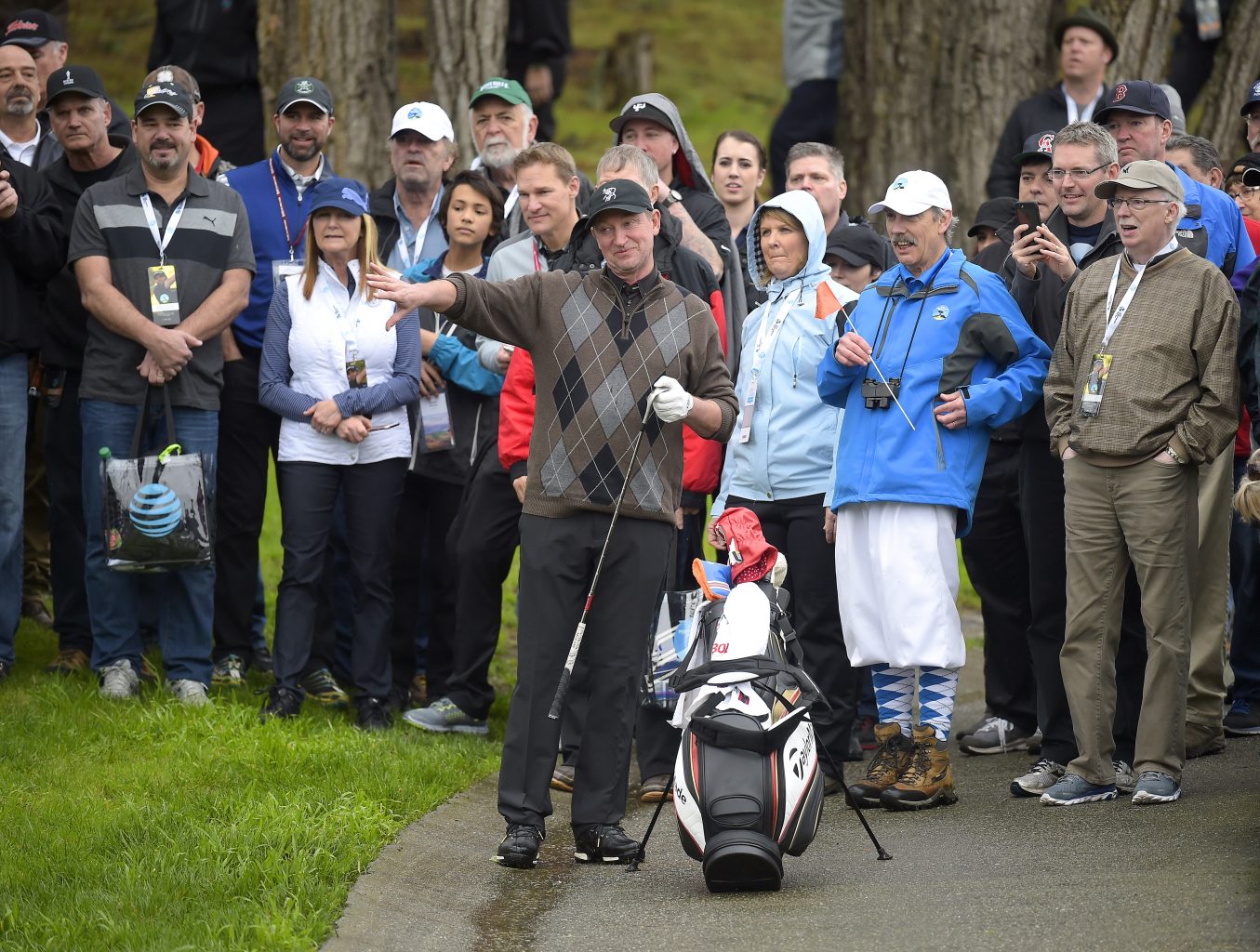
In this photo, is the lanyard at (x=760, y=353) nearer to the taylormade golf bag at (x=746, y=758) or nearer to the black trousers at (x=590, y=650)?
the black trousers at (x=590, y=650)

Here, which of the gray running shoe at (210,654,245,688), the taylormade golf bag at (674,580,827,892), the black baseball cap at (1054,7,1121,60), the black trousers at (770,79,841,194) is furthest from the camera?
the black trousers at (770,79,841,194)

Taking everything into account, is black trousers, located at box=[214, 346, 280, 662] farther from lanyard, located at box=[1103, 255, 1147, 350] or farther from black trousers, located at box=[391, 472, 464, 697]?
lanyard, located at box=[1103, 255, 1147, 350]

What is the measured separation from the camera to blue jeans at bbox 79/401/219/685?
8.35 m

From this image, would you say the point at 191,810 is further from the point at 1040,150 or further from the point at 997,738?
the point at 1040,150

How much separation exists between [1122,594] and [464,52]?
6467 millimetres

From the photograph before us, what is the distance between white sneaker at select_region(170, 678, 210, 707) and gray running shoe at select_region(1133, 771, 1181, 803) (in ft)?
13.9

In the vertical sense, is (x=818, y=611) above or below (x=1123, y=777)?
above

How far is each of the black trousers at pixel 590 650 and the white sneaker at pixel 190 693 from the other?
2.30m

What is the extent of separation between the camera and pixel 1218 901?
5273 mm

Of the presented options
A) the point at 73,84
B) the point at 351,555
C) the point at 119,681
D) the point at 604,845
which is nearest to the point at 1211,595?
the point at 604,845

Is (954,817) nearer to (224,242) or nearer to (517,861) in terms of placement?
(517,861)

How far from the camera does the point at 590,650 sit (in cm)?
654

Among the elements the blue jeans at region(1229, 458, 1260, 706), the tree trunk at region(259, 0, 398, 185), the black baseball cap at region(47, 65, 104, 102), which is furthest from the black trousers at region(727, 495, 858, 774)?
the tree trunk at region(259, 0, 398, 185)

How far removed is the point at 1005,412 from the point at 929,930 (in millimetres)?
2552
